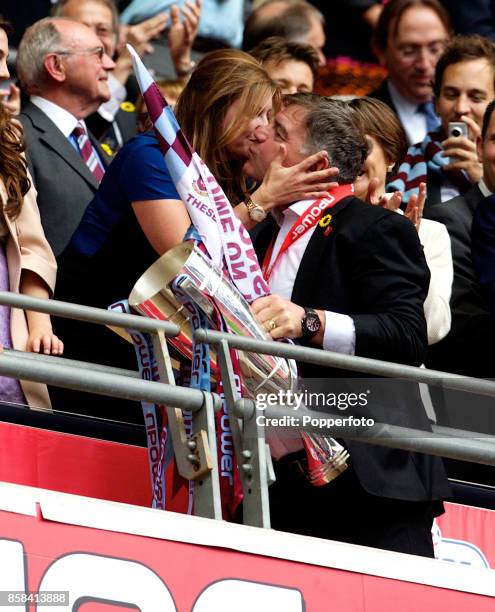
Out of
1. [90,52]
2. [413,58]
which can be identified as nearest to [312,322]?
[90,52]

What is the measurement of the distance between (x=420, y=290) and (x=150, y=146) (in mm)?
1029

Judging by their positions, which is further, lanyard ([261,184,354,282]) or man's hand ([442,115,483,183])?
man's hand ([442,115,483,183])

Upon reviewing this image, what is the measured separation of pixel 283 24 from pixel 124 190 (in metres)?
3.77

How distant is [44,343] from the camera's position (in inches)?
197

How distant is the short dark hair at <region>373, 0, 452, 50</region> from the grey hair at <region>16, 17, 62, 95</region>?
252 cm

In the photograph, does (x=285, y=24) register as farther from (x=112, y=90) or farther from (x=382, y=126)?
(x=382, y=126)

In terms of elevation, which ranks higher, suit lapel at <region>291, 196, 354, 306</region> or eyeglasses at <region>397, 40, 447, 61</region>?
eyeglasses at <region>397, 40, 447, 61</region>

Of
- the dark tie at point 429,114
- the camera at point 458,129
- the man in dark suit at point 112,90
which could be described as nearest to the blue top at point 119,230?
the camera at point 458,129

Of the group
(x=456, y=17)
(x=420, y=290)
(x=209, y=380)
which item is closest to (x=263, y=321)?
(x=209, y=380)

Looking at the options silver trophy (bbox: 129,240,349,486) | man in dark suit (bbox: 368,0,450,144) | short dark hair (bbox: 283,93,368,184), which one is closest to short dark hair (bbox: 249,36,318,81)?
man in dark suit (bbox: 368,0,450,144)

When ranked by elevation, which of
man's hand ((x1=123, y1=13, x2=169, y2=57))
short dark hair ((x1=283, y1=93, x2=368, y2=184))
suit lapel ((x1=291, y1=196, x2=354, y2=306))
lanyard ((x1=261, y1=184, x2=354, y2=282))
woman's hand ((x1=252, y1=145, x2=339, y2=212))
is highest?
man's hand ((x1=123, y1=13, x2=169, y2=57))

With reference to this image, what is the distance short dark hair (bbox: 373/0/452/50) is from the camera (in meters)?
8.52

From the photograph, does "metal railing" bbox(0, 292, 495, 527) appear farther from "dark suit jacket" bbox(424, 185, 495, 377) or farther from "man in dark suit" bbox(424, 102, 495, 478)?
"dark suit jacket" bbox(424, 185, 495, 377)

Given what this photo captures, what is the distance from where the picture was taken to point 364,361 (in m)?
4.43
